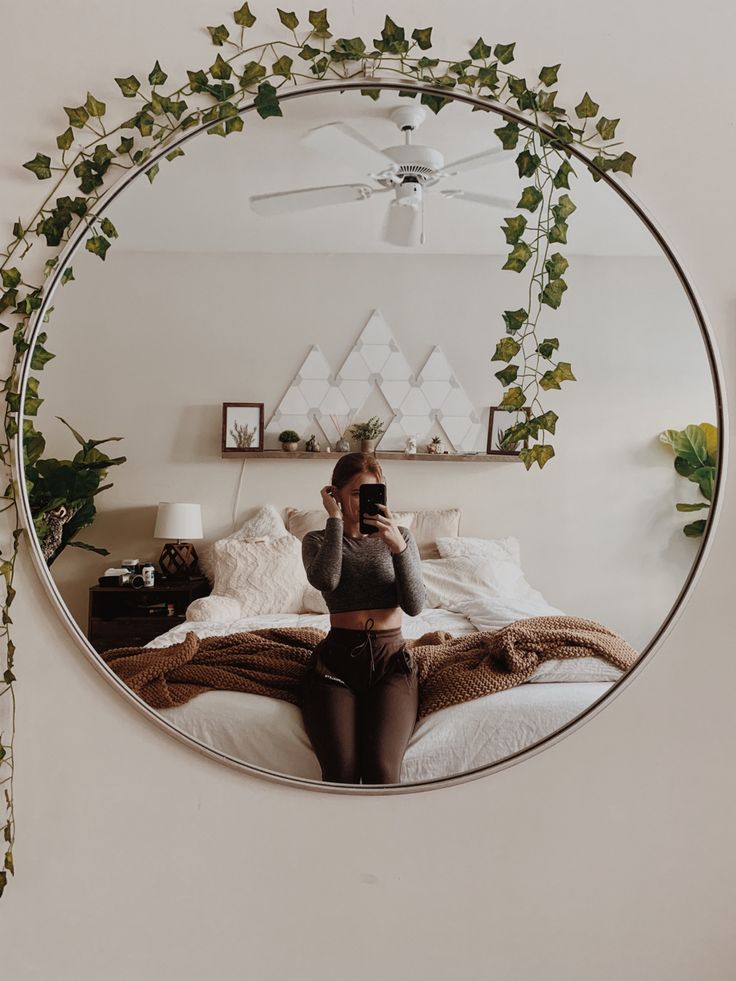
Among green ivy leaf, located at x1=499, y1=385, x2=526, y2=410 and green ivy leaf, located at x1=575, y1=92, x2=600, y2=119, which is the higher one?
green ivy leaf, located at x1=575, y1=92, x2=600, y2=119

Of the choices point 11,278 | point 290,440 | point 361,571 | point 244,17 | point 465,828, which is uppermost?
point 244,17

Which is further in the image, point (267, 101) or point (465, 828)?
point (465, 828)

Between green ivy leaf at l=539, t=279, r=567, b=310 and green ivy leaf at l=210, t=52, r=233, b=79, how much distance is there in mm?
632

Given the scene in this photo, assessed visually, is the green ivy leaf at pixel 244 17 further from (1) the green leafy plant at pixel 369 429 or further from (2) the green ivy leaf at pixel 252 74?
(1) the green leafy plant at pixel 369 429

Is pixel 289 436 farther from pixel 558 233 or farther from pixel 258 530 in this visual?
pixel 558 233

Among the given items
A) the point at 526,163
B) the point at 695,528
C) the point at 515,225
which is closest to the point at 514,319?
the point at 515,225

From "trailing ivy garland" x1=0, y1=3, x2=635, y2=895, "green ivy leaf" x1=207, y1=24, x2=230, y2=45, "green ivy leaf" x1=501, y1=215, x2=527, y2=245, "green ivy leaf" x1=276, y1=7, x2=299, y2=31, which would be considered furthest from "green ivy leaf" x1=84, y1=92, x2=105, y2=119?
"green ivy leaf" x1=501, y1=215, x2=527, y2=245

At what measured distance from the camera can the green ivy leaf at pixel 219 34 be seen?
1.45 metres

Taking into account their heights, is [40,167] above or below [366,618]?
above

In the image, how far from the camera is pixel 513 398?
1480 mm

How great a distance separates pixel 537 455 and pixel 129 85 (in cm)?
91

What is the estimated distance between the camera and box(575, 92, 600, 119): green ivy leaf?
4.84 ft

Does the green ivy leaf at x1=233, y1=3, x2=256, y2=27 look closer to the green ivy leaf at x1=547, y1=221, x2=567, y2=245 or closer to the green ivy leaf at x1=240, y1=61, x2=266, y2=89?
the green ivy leaf at x1=240, y1=61, x2=266, y2=89

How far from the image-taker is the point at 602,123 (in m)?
1.48
